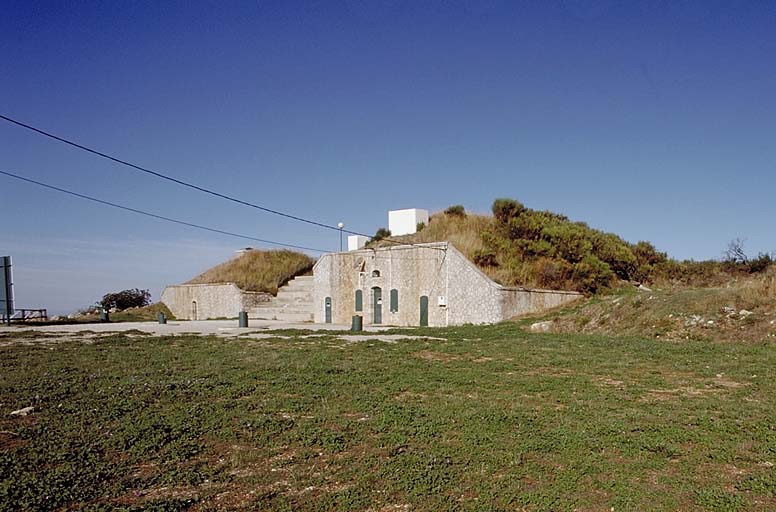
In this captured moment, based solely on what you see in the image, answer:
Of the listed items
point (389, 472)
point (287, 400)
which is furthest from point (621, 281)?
point (389, 472)

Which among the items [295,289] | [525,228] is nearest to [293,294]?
[295,289]

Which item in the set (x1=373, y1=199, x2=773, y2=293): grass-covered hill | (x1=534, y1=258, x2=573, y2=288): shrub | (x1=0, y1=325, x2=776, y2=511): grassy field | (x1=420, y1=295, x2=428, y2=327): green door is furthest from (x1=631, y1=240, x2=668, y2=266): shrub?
(x1=0, y1=325, x2=776, y2=511): grassy field

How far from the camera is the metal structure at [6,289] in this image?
30.5 m

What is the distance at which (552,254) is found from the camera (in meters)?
31.5

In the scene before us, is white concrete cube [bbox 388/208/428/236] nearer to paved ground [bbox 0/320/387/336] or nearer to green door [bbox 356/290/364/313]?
green door [bbox 356/290/364/313]

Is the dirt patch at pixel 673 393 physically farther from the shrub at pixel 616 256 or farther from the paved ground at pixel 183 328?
the shrub at pixel 616 256

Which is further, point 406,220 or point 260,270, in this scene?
point 260,270

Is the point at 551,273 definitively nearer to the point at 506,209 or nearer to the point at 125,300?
the point at 506,209

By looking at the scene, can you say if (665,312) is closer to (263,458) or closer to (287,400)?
(287,400)

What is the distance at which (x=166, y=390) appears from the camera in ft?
32.6

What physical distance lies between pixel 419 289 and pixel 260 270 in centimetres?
2107

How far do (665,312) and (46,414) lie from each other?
19531 mm

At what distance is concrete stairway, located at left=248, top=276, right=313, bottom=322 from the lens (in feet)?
125

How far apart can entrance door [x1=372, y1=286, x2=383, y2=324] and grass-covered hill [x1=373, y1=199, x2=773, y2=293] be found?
12.3ft
